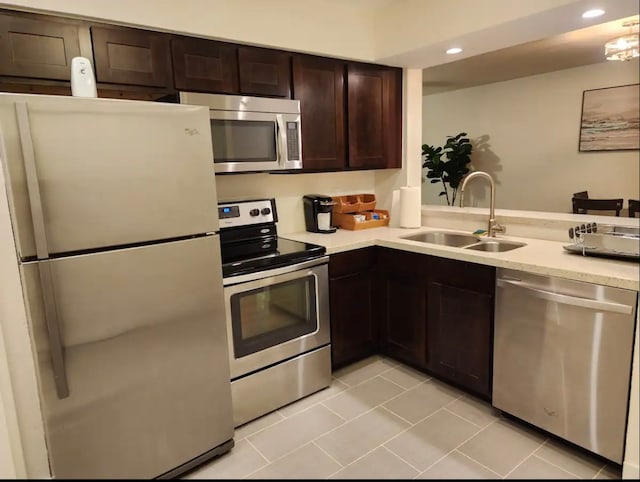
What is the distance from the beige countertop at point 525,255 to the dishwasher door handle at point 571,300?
0.28 ft

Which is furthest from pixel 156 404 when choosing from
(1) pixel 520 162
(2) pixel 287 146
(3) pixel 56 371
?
(1) pixel 520 162

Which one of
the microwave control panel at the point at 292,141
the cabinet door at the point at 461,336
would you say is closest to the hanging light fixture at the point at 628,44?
the cabinet door at the point at 461,336

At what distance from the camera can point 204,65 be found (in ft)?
7.20

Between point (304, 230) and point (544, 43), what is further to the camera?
point (544, 43)

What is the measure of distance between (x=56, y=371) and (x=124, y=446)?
1.40 feet

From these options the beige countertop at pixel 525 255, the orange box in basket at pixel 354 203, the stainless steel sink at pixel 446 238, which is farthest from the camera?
the orange box in basket at pixel 354 203

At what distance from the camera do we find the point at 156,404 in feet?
5.65

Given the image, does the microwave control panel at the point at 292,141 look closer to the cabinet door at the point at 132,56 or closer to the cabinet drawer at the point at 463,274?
→ the cabinet door at the point at 132,56

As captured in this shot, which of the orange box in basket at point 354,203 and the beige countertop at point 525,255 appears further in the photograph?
the orange box in basket at point 354,203

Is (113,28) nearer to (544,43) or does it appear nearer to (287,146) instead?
(287,146)

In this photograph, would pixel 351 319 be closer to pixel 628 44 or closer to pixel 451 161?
pixel 628 44

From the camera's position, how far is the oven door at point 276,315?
2064 mm

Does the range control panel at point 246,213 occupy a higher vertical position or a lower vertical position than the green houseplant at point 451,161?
lower

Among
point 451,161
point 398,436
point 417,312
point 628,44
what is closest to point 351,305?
point 417,312
